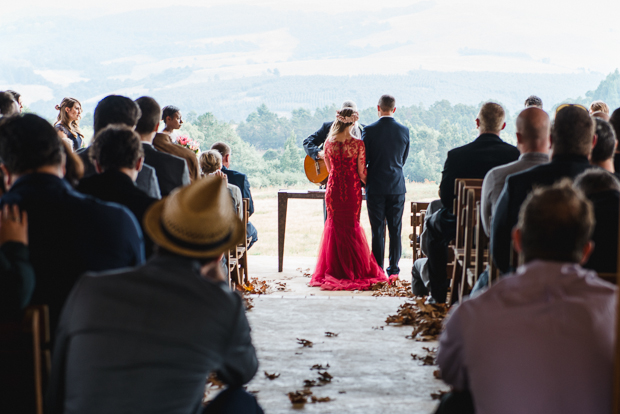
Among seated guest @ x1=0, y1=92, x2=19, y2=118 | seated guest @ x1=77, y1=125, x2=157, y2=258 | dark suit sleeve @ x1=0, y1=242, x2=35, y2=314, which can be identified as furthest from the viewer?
seated guest @ x1=0, y1=92, x2=19, y2=118

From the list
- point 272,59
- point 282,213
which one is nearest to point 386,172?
point 282,213

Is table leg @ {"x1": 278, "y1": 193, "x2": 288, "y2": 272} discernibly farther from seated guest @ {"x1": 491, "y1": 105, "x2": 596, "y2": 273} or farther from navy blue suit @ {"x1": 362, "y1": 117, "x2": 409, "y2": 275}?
seated guest @ {"x1": 491, "y1": 105, "x2": 596, "y2": 273}

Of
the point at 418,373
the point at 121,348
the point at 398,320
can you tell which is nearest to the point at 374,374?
the point at 418,373

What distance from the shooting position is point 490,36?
15719mm

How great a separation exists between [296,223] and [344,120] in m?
7.27

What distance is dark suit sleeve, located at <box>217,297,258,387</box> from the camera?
1.50m

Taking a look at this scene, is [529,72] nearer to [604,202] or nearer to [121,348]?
[604,202]

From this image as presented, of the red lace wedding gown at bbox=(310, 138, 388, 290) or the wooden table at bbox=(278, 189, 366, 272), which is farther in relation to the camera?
the wooden table at bbox=(278, 189, 366, 272)

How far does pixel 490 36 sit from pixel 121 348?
15900mm

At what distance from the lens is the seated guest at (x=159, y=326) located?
1371 mm

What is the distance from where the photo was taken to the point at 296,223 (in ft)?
42.6

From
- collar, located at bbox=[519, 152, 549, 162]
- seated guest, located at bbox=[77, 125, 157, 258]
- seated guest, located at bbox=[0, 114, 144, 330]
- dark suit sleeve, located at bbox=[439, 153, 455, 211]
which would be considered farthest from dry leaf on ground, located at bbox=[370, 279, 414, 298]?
seated guest, located at bbox=[0, 114, 144, 330]

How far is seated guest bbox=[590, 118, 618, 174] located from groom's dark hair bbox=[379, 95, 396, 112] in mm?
3125

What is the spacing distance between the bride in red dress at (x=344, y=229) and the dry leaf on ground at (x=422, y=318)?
1473 millimetres
